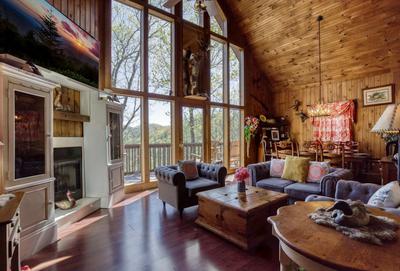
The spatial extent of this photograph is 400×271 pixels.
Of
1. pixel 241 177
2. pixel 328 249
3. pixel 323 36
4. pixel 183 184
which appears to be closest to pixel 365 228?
pixel 328 249

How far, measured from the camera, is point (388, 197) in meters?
2.04

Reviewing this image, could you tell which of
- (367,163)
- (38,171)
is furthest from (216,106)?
(38,171)

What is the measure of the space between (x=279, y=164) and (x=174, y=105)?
292 centimetres

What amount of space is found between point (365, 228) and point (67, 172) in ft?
13.1

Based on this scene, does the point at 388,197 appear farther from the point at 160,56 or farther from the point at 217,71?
the point at 217,71

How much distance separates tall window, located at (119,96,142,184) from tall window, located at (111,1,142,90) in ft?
1.33

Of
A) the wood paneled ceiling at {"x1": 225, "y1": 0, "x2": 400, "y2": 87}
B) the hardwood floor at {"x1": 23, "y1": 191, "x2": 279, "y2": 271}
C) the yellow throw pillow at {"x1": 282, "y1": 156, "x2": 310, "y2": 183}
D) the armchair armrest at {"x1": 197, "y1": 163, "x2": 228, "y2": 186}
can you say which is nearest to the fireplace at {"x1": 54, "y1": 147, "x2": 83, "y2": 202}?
the hardwood floor at {"x1": 23, "y1": 191, "x2": 279, "y2": 271}

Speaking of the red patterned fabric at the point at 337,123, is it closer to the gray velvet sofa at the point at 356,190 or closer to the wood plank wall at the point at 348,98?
the wood plank wall at the point at 348,98

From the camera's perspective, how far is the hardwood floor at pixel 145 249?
7.22 feet

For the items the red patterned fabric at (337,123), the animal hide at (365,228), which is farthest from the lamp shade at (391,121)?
the red patterned fabric at (337,123)

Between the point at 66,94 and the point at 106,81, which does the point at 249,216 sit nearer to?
the point at 66,94

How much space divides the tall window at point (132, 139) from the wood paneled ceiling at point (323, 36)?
4321mm

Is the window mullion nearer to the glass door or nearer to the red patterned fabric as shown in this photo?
the glass door

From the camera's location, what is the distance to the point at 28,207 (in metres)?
2.39
